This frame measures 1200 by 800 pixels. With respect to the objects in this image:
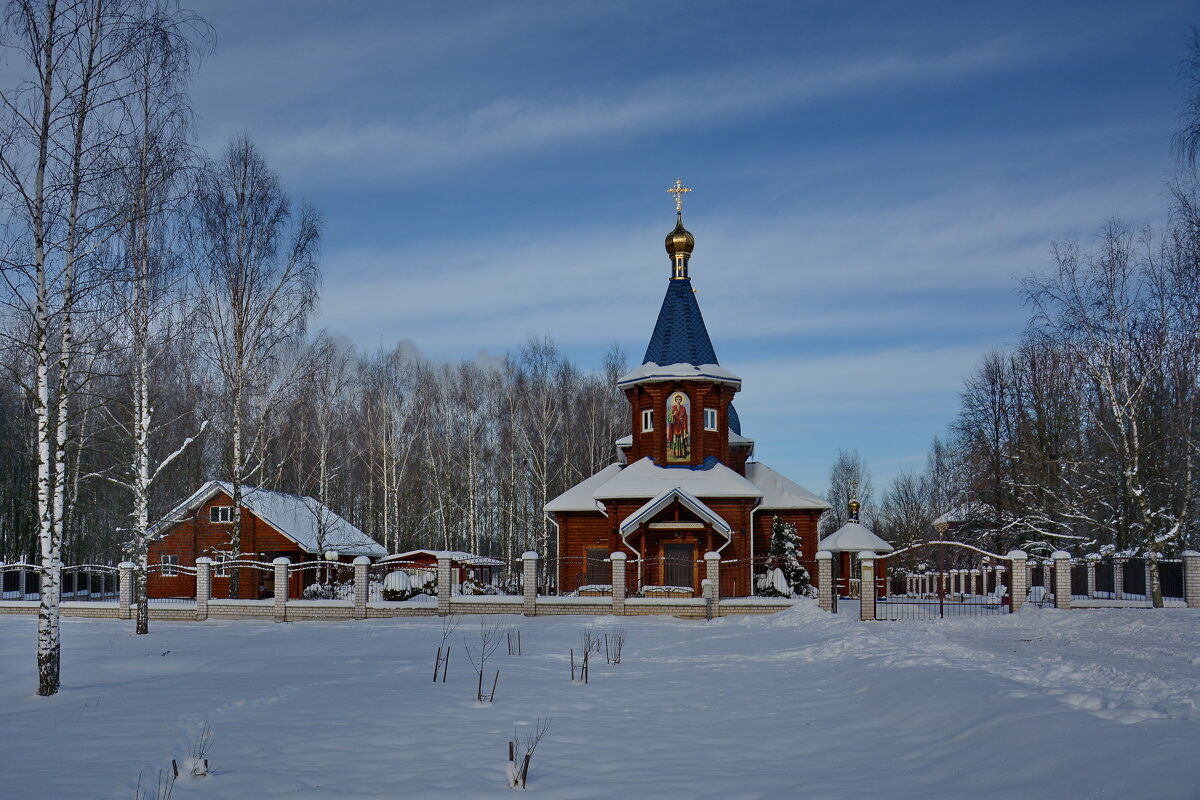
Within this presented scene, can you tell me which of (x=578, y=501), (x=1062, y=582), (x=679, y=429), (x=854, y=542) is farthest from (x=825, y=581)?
(x=854, y=542)

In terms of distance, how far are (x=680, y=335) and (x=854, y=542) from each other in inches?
407

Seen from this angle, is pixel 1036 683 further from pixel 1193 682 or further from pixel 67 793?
pixel 67 793

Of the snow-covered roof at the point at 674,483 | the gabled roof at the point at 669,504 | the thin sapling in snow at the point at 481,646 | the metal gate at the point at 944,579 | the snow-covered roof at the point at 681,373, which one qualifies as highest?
the snow-covered roof at the point at 681,373

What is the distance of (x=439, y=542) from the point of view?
44781mm

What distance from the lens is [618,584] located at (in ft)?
73.4

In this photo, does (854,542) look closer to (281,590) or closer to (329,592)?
(329,592)

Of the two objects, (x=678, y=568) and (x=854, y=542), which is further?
(x=854, y=542)

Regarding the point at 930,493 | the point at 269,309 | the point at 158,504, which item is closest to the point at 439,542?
the point at 158,504

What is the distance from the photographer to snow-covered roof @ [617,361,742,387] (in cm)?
2894

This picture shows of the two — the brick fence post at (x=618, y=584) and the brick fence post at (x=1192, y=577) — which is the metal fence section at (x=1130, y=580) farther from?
the brick fence post at (x=618, y=584)

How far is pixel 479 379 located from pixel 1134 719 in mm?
39293

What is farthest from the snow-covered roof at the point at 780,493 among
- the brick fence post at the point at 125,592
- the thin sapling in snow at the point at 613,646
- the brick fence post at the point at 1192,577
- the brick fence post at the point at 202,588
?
the brick fence post at the point at 125,592

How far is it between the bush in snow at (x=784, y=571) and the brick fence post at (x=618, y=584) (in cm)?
599

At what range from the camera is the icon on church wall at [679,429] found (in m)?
29.2
